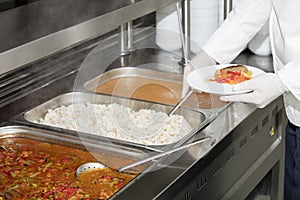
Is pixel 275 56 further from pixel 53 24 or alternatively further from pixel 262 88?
pixel 53 24

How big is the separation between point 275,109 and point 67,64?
678 millimetres

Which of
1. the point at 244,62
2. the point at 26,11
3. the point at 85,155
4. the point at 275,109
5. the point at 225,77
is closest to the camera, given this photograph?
the point at 26,11

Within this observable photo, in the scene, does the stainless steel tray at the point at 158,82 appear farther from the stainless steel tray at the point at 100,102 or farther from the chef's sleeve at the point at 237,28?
the chef's sleeve at the point at 237,28

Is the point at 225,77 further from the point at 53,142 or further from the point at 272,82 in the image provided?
the point at 53,142

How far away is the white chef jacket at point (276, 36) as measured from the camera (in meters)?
1.54

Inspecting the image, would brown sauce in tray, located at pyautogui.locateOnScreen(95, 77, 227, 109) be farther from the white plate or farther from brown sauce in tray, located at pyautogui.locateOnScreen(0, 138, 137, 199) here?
brown sauce in tray, located at pyautogui.locateOnScreen(0, 138, 137, 199)

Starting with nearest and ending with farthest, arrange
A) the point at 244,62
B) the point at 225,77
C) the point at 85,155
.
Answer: the point at 85,155 < the point at 225,77 < the point at 244,62

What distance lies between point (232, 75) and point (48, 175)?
23.5 inches

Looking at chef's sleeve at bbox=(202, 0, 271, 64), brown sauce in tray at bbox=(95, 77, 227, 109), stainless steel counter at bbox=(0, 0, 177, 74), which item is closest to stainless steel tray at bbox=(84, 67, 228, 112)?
brown sauce in tray at bbox=(95, 77, 227, 109)

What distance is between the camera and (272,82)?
158 centimetres

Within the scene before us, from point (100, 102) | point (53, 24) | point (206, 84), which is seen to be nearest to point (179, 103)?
point (206, 84)

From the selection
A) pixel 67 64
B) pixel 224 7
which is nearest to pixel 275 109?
pixel 224 7

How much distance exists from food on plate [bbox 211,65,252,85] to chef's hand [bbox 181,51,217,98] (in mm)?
58

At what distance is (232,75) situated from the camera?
1.76 meters
